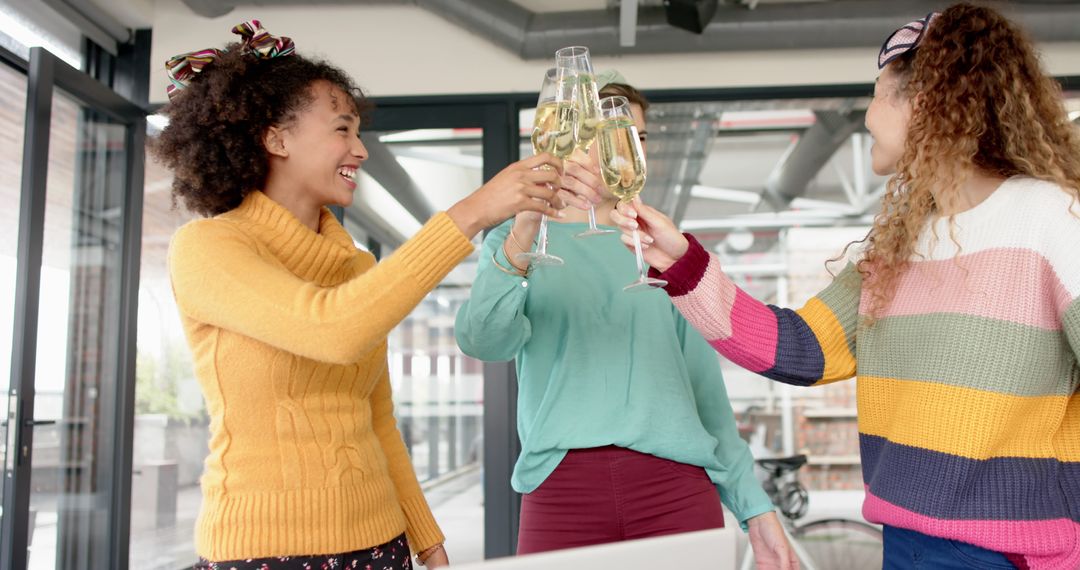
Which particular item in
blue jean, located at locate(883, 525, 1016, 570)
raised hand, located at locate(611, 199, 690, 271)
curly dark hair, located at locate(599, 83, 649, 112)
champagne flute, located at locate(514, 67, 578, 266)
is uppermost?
curly dark hair, located at locate(599, 83, 649, 112)

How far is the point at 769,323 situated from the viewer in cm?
143

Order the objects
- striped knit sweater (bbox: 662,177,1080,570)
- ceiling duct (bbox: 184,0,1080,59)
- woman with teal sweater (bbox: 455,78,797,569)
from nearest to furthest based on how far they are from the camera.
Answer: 1. striped knit sweater (bbox: 662,177,1080,570)
2. woman with teal sweater (bbox: 455,78,797,569)
3. ceiling duct (bbox: 184,0,1080,59)

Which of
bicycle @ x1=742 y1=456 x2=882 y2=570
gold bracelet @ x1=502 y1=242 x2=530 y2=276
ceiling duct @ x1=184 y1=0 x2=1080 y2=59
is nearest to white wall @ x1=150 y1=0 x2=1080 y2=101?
ceiling duct @ x1=184 y1=0 x2=1080 y2=59

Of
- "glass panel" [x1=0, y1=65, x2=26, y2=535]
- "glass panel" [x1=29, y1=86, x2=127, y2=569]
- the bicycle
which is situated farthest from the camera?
the bicycle

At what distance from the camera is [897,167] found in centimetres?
136

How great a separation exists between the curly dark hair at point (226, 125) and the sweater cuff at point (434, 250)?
48cm

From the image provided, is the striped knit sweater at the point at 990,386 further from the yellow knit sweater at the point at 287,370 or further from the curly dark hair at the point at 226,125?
Answer: the curly dark hair at the point at 226,125

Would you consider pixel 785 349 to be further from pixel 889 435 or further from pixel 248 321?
pixel 248 321

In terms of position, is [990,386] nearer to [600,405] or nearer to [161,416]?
[600,405]

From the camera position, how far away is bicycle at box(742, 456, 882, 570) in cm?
392

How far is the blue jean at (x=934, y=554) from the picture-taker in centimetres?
115

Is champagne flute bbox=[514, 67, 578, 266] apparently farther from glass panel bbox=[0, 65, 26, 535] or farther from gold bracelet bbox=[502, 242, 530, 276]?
glass panel bbox=[0, 65, 26, 535]

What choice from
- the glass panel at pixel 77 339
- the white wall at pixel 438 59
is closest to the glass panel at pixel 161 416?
the glass panel at pixel 77 339

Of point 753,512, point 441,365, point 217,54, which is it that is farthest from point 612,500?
point 441,365
